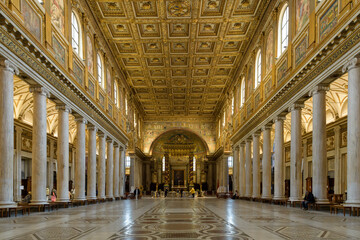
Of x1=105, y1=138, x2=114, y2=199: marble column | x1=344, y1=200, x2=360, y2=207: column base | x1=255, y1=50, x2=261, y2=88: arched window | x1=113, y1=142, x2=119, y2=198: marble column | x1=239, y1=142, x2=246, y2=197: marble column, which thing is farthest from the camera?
x1=113, y1=142, x2=119, y2=198: marble column

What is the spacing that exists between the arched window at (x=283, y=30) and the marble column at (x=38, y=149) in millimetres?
11860

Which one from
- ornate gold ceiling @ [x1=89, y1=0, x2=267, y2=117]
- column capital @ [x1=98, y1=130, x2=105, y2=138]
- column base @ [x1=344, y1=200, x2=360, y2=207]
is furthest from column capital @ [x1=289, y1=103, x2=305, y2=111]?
column capital @ [x1=98, y1=130, x2=105, y2=138]

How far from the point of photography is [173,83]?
122ft

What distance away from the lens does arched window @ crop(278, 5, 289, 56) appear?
19.6m

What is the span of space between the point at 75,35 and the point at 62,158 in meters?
6.76

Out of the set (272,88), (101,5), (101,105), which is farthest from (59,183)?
(272,88)

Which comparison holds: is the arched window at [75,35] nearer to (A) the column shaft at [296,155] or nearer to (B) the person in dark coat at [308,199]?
(A) the column shaft at [296,155]

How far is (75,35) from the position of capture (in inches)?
815

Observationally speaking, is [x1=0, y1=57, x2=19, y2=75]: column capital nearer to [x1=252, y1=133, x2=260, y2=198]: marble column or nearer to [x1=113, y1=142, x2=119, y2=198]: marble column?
[x1=252, y1=133, x2=260, y2=198]: marble column

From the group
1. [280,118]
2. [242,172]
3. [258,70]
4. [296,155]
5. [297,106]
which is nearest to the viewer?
[296,155]

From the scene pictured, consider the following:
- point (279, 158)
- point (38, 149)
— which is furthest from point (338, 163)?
point (38, 149)

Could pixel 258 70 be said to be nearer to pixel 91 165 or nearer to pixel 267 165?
pixel 267 165

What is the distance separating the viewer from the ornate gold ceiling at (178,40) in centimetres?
2245

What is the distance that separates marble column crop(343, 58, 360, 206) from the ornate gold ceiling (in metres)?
11.0
